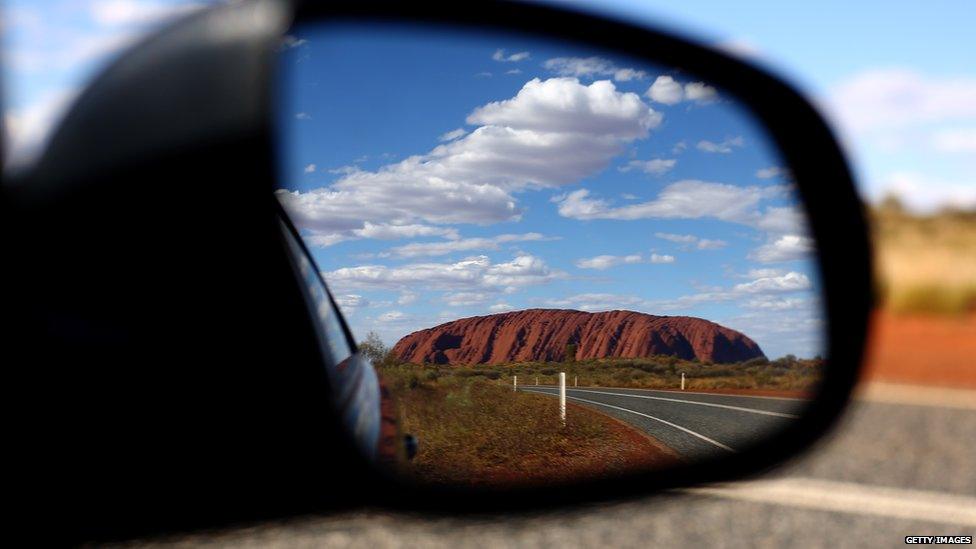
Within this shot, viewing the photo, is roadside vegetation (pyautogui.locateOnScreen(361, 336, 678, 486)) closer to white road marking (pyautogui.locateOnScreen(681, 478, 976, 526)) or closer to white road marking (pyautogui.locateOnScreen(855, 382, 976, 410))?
white road marking (pyautogui.locateOnScreen(681, 478, 976, 526))

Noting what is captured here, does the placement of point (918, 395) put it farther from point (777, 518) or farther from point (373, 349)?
point (373, 349)

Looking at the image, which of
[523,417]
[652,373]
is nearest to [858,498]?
[652,373]

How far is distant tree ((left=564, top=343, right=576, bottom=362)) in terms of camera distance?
1289 millimetres

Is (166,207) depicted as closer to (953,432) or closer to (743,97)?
(743,97)

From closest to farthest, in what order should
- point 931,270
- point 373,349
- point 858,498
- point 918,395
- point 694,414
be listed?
point 373,349 < point 694,414 < point 858,498 < point 918,395 < point 931,270

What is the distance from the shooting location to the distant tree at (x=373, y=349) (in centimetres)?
116

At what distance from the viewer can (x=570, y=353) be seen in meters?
1.30

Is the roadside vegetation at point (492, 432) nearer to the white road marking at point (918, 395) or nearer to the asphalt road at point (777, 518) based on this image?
the asphalt road at point (777, 518)

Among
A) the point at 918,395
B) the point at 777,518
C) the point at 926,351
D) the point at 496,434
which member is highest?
the point at 496,434

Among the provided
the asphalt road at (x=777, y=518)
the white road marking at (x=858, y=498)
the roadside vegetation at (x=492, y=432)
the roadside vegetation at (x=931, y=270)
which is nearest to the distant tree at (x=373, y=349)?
the roadside vegetation at (x=492, y=432)

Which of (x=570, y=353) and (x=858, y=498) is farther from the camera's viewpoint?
(x=858, y=498)

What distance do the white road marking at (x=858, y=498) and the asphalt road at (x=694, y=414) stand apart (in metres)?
4.50
